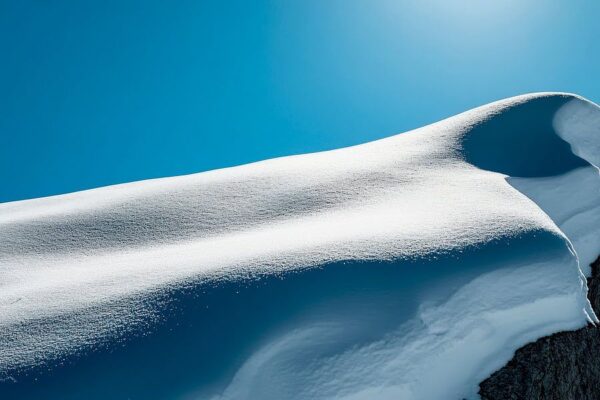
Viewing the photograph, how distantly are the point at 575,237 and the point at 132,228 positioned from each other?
2394mm

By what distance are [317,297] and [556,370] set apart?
1126 millimetres

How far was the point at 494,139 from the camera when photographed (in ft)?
12.5

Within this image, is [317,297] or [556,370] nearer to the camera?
[317,297]

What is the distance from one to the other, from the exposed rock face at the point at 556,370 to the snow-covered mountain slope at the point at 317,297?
8cm

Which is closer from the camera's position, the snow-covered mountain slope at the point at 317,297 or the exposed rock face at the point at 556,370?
the snow-covered mountain slope at the point at 317,297

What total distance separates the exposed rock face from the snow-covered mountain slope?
0.26 ft

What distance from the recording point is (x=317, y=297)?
6.29 feet

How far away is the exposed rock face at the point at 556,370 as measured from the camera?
205cm

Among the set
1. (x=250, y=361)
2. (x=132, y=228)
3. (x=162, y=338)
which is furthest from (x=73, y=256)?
(x=250, y=361)

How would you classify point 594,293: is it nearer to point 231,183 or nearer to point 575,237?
point 575,237

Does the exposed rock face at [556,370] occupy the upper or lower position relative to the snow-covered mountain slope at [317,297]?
lower

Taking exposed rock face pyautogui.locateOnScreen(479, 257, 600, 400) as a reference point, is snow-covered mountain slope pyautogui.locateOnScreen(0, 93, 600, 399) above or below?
above

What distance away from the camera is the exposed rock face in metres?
2.05

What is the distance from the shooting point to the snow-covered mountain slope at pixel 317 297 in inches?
68.2
